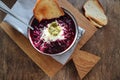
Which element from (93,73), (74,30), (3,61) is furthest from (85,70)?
(3,61)

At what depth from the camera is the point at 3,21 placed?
1180mm

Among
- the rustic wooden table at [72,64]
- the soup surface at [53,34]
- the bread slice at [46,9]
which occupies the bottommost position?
the rustic wooden table at [72,64]

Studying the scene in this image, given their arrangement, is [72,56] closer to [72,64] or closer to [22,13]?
[72,64]

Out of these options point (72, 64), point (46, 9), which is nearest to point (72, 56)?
point (72, 64)

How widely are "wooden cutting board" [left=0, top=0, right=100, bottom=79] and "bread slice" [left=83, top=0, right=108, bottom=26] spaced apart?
3 cm

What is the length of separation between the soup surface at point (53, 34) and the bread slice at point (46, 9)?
0.02 m

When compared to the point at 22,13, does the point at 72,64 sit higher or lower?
lower

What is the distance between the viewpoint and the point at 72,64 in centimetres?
116

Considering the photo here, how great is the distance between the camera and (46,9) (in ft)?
3.67

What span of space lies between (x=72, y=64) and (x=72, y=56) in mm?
35

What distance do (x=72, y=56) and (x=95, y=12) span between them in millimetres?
178

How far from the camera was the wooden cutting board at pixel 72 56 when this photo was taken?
1.14 meters

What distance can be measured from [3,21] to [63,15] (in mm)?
212

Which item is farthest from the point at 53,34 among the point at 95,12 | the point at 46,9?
the point at 95,12
